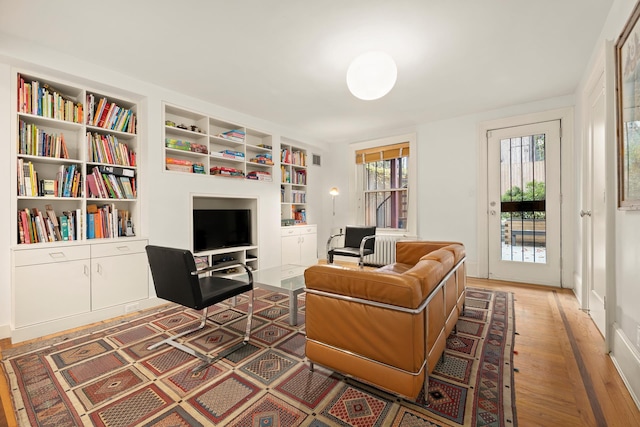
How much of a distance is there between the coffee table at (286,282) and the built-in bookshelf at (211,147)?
169 cm

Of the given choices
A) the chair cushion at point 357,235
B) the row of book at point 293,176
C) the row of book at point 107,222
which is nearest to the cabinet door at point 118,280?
the row of book at point 107,222

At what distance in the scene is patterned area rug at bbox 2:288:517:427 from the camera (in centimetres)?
140

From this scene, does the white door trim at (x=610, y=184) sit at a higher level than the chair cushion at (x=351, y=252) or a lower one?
higher

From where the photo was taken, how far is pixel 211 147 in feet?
13.8

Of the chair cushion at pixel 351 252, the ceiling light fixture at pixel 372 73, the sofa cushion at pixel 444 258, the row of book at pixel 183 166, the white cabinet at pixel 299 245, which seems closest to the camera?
the sofa cushion at pixel 444 258

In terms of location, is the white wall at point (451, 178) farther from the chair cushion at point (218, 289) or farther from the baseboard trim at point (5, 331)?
the baseboard trim at point (5, 331)

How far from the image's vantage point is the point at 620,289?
6.21 feet

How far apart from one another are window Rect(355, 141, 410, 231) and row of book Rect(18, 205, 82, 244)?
4.43 metres

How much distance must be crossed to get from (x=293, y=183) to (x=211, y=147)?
1.70m

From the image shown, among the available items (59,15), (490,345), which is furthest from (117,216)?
(490,345)

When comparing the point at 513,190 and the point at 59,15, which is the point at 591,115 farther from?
the point at 59,15

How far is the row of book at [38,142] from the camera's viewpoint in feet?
A: 8.14

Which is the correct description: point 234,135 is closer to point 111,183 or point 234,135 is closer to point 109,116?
point 109,116

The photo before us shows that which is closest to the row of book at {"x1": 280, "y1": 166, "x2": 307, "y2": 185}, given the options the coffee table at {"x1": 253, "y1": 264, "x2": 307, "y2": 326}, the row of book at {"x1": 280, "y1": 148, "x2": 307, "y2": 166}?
the row of book at {"x1": 280, "y1": 148, "x2": 307, "y2": 166}
